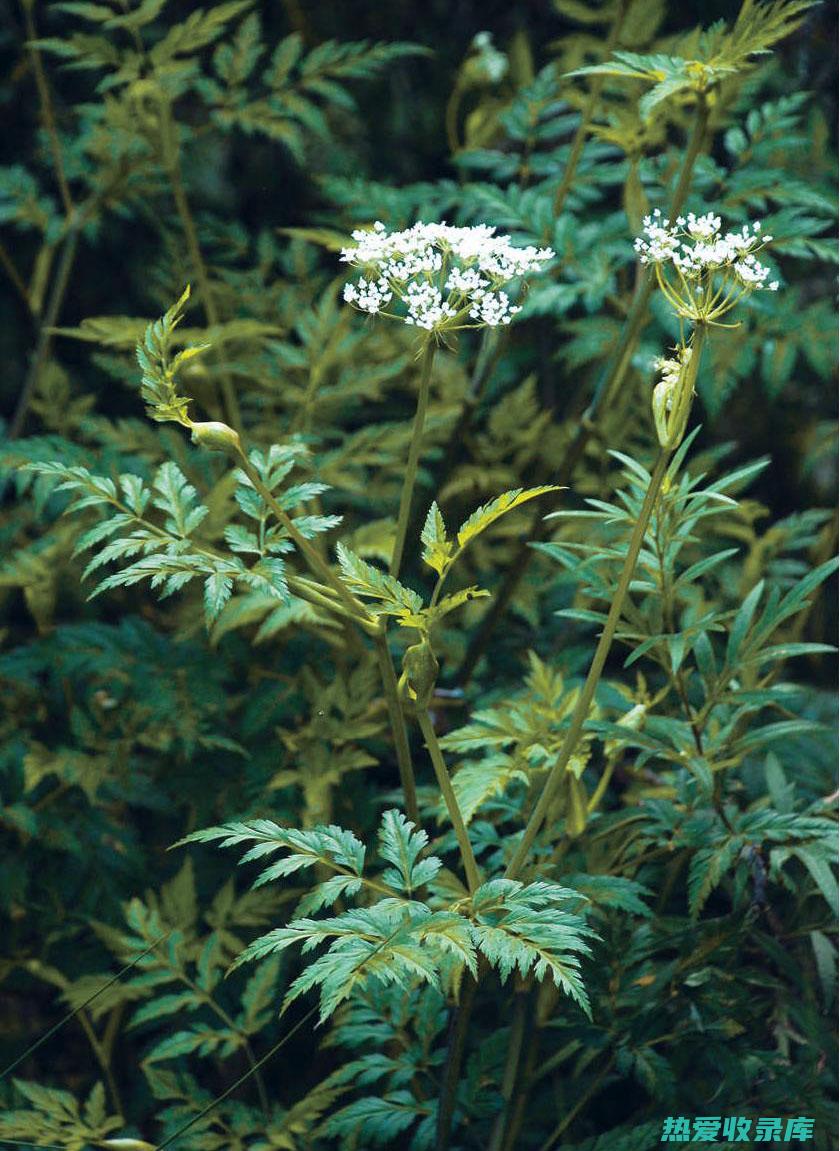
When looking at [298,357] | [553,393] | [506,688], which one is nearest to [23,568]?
[298,357]

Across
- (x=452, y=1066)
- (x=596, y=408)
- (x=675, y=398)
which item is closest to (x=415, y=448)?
(x=675, y=398)

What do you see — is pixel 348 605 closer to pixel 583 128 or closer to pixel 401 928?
pixel 401 928

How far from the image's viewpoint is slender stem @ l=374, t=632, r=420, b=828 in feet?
3.74

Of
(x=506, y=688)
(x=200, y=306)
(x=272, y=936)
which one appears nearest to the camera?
(x=272, y=936)

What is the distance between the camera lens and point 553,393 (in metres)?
2.48

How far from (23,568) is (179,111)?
1460 mm

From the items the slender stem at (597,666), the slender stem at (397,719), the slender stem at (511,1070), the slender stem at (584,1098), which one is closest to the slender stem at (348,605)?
the slender stem at (397,719)

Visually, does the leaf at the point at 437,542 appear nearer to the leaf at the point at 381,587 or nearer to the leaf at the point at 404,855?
the leaf at the point at 381,587

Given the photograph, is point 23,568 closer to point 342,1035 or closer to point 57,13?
point 342,1035

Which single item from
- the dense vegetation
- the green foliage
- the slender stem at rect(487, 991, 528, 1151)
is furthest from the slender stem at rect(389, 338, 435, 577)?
the slender stem at rect(487, 991, 528, 1151)

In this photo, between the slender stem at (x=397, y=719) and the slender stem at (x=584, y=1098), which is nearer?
the slender stem at (x=397, y=719)

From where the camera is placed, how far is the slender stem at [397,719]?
114 cm

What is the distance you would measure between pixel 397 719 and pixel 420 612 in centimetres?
16

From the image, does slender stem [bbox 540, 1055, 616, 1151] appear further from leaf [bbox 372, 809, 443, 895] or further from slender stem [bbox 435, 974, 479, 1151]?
leaf [bbox 372, 809, 443, 895]
